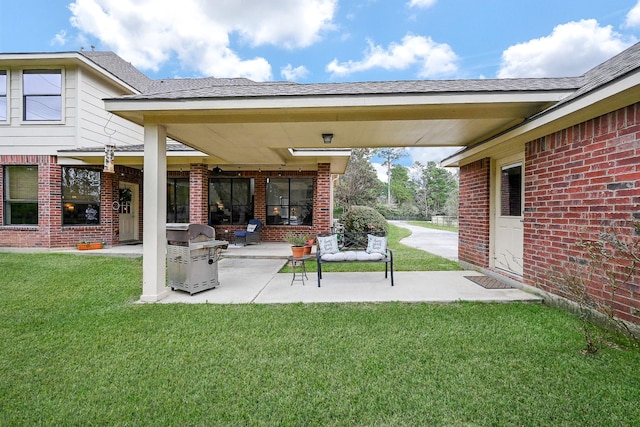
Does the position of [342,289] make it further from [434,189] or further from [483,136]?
[434,189]

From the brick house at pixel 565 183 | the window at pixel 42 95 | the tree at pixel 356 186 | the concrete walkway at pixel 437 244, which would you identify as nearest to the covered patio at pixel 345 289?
the brick house at pixel 565 183

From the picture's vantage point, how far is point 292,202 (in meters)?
11.2

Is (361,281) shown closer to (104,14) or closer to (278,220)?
(278,220)

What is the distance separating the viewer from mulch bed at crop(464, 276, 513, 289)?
5.02 metres

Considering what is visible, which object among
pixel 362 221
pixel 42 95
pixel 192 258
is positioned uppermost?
pixel 42 95

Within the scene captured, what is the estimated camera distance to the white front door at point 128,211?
412 inches

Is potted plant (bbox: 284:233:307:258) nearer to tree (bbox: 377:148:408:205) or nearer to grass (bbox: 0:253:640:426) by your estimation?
grass (bbox: 0:253:640:426)

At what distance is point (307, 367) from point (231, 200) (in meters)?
9.46

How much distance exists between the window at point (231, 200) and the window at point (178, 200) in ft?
2.99

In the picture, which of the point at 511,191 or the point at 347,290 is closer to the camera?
the point at 347,290

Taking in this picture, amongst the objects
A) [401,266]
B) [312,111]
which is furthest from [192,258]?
[401,266]

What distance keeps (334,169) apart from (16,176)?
954cm

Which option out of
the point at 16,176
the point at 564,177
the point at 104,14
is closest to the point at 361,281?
the point at 564,177

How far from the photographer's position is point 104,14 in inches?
435
